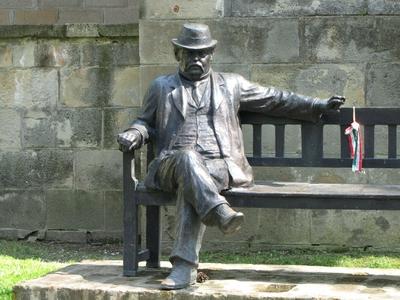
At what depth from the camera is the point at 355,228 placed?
7.73 m

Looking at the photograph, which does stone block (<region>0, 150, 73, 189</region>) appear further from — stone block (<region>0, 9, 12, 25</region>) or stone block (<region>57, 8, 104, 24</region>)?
stone block (<region>0, 9, 12, 25</region>)

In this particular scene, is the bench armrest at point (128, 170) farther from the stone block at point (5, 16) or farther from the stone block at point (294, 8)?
the stone block at point (5, 16)

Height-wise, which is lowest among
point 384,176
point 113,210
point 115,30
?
point 113,210

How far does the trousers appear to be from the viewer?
5.05m

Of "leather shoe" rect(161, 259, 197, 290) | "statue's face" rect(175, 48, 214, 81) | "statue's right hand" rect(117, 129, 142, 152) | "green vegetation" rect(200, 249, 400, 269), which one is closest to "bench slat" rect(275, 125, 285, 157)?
"statue's face" rect(175, 48, 214, 81)

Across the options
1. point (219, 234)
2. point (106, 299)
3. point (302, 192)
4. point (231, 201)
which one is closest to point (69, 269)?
point (106, 299)

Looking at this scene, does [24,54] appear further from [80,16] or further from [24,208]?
[80,16]

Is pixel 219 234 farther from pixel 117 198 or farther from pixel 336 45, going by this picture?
pixel 336 45

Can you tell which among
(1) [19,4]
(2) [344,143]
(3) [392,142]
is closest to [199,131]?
(2) [344,143]

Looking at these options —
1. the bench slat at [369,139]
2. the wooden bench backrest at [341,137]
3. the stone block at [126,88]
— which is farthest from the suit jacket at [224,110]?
the stone block at [126,88]

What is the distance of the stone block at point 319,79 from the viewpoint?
25.3 ft

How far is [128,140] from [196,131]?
40cm

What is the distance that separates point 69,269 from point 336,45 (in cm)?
315

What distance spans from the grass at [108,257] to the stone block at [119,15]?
2925 millimetres
